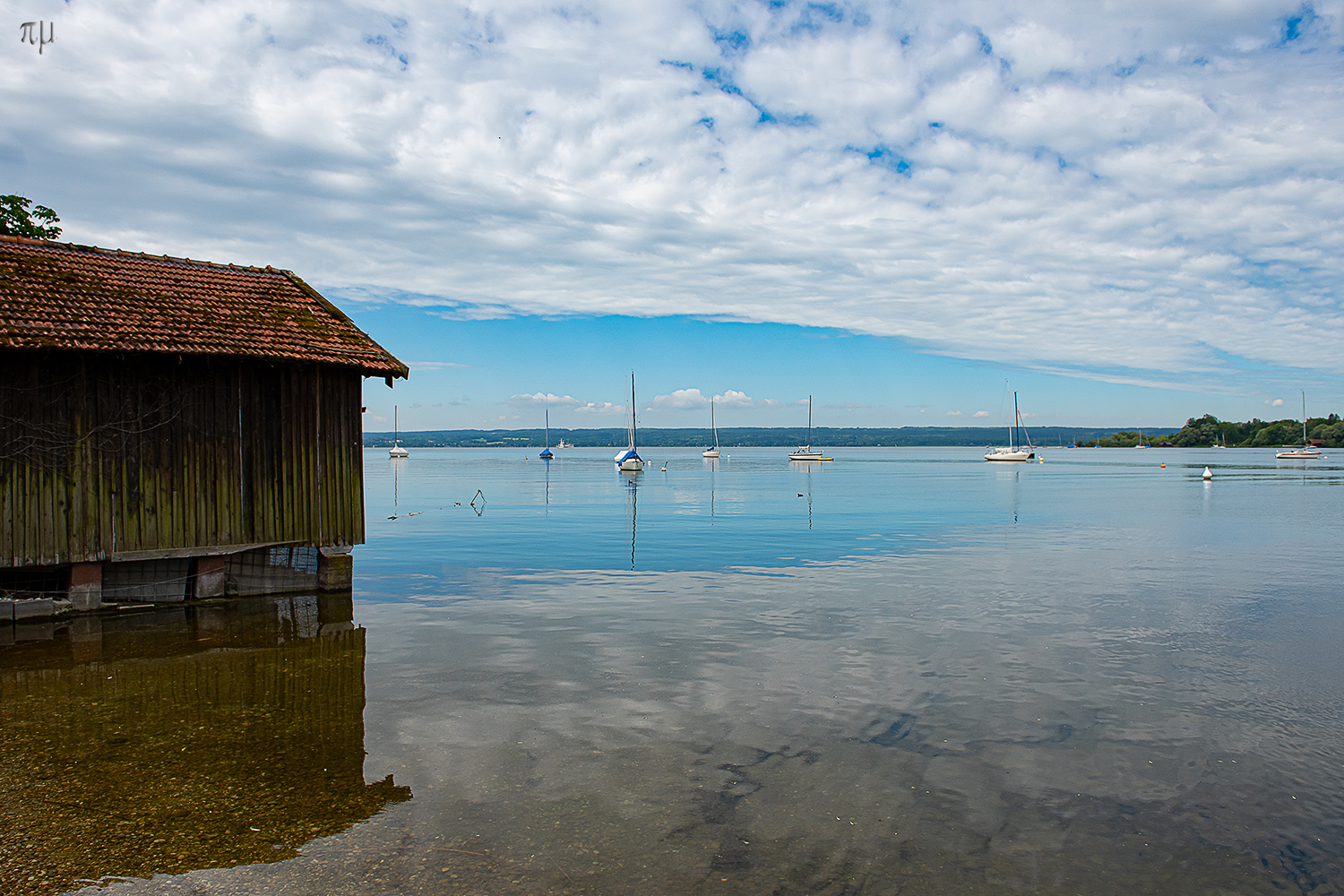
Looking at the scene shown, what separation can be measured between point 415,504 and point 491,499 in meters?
5.26

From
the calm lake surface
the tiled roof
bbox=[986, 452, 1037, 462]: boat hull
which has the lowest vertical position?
the calm lake surface

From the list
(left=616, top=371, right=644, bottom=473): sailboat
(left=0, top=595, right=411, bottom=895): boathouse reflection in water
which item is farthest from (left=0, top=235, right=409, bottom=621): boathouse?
(left=616, top=371, right=644, bottom=473): sailboat

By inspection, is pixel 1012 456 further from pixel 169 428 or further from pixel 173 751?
pixel 173 751

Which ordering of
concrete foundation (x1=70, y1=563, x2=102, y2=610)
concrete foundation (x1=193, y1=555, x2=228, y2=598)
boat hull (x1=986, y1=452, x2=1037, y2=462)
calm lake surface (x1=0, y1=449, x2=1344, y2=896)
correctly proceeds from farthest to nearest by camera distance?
boat hull (x1=986, y1=452, x2=1037, y2=462) → concrete foundation (x1=193, y1=555, x2=228, y2=598) → concrete foundation (x1=70, y1=563, x2=102, y2=610) → calm lake surface (x1=0, y1=449, x2=1344, y2=896)

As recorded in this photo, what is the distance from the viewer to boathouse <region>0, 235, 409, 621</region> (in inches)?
570

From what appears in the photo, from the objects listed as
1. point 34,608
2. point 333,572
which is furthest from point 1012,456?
point 34,608

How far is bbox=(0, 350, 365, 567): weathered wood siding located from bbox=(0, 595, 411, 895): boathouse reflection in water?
6.18 feet

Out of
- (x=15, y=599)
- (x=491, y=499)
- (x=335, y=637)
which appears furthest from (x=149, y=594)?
(x=491, y=499)

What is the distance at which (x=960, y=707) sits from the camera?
35.5ft

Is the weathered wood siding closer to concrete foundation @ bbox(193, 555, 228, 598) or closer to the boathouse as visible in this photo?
the boathouse

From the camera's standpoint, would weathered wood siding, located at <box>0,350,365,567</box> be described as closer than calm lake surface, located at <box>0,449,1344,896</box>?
No

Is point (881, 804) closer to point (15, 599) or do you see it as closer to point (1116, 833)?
point (1116, 833)

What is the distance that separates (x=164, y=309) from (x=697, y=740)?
13.2 metres

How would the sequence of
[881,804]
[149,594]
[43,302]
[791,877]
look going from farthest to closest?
1. [149,594]
2. [43,302]
3. [881,804]
4. [791,877]
